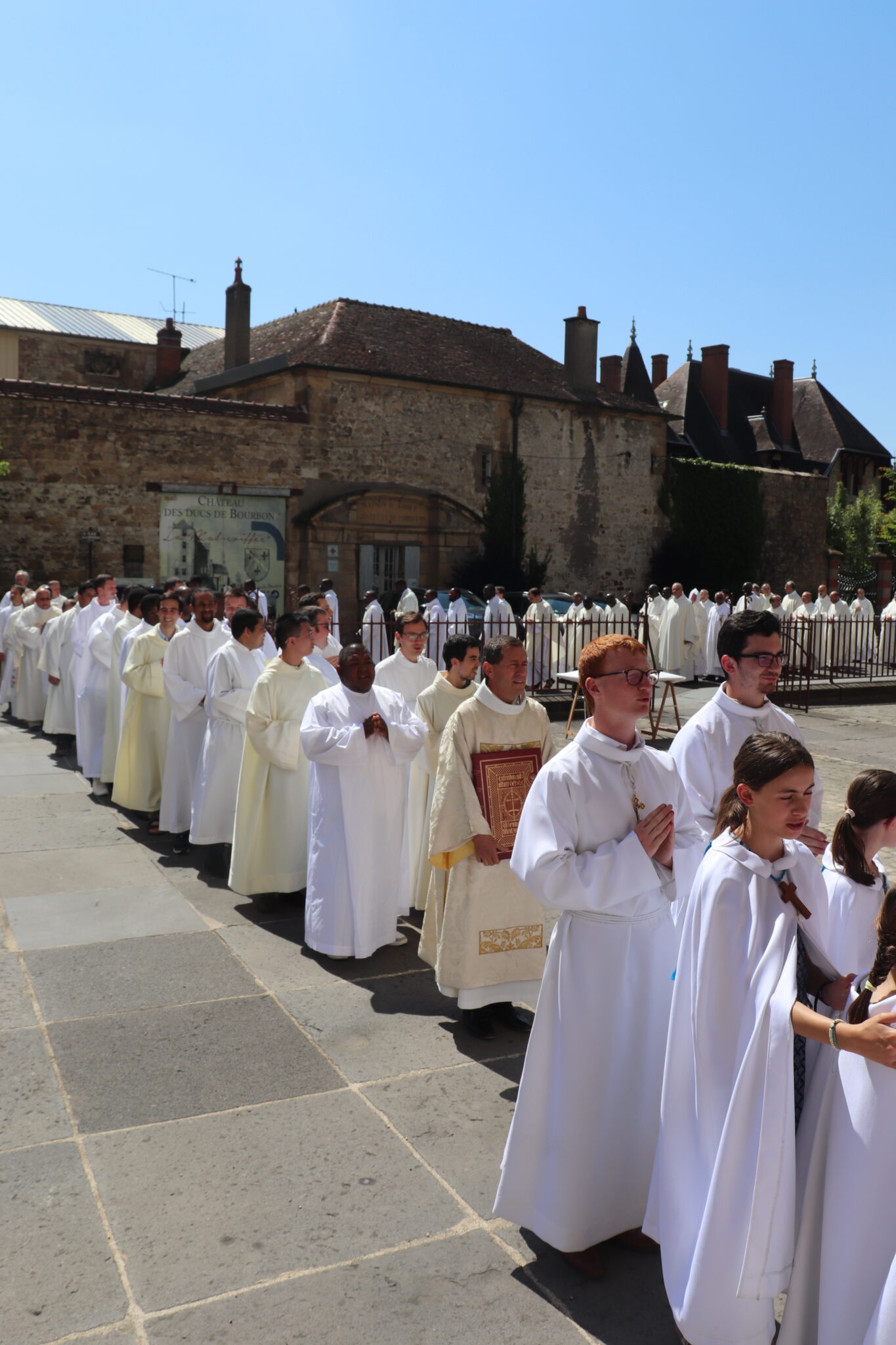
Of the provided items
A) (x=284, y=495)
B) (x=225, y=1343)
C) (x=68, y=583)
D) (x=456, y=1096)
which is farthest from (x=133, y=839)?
(x=284, y=495)

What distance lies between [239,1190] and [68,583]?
1964 cm

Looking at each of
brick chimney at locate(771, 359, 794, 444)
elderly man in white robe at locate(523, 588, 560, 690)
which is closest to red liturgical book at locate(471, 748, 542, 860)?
elderly man in white robe at locate(523, 588, 560, 690)

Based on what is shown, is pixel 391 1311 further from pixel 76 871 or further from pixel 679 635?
pixel 679 635

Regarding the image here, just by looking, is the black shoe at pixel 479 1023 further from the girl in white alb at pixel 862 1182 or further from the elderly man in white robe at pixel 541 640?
the elderly man in white robe at pixel 541 640

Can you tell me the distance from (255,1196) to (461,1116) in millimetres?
872

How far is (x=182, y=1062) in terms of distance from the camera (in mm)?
4438

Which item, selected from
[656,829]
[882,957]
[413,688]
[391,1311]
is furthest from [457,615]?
[882,957]

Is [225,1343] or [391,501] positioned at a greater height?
[391,501]

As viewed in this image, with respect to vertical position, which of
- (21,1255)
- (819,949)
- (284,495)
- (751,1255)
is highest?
(284,495)

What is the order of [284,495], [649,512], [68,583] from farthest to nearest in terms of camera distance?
[649,512]
[284,495]
[68,583]

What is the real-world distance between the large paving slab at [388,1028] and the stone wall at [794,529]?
1164 inches

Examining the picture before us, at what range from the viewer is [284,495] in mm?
23797

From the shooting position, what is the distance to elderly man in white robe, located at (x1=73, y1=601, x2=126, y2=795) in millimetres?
9930

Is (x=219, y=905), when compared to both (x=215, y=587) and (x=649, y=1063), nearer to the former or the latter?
(x=649, y=1063)
